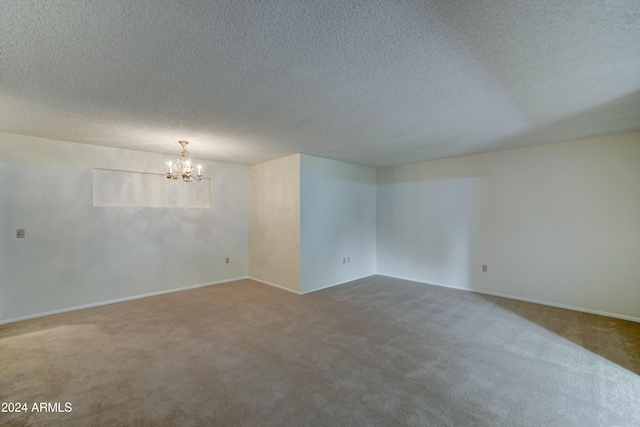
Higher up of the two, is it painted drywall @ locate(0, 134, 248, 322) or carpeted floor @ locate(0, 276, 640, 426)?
painted drywall @ locate(0, 134, 248, 322)

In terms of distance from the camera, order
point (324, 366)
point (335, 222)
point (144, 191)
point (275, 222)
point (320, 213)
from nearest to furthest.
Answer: point (324, 366) → point (144, 191) → point (320, 213) → point (275, 222) → point (335, 222)

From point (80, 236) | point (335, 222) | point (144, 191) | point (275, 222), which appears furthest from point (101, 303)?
point (335, 222)

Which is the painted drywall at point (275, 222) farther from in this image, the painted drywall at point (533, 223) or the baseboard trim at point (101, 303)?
the painted drywall at point (533, 223)

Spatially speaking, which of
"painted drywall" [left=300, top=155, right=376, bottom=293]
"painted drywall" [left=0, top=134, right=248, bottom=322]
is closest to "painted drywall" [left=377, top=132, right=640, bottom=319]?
"painted drywall" [left=300, top=155, right=376, bottom=293]

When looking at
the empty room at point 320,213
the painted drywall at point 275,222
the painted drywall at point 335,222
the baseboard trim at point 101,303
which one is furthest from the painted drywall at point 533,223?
the baseboard trim at point 101,303

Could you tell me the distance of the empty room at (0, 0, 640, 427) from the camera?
161 centimetres

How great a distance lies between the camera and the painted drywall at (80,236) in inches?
136

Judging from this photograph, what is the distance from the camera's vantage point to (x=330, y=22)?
1433 mm

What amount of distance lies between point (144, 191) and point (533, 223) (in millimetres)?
6402

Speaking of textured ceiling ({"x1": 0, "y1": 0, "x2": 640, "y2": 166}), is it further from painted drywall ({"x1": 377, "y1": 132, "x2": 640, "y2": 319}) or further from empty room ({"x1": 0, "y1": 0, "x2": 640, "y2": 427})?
painted drywall ({"x1": 377, "y1": 132, "x2": 640, "y2": 319})

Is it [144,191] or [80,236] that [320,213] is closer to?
[144,191]

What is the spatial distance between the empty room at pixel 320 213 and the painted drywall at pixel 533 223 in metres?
0.03

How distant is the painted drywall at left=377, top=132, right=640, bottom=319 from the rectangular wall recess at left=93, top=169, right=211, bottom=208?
4138mm

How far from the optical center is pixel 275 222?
201 inches
